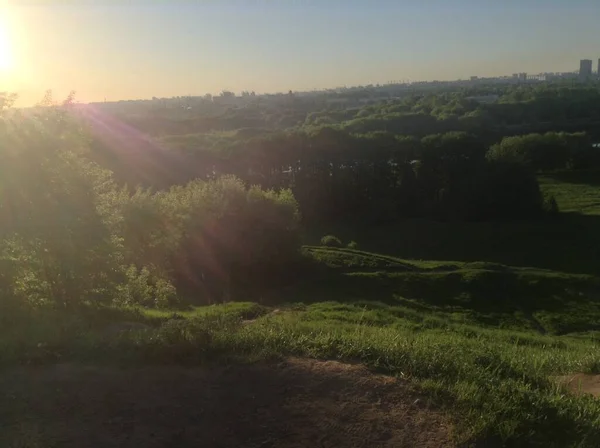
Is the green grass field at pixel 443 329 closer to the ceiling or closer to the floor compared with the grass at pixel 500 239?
closer to the ceiling

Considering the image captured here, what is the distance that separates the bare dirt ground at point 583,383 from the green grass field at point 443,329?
8.3 inches

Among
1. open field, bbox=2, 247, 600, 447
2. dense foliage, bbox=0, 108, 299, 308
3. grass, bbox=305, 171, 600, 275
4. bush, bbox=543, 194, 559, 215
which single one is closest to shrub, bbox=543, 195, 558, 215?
bush, bbox=543, 194, 559, 215

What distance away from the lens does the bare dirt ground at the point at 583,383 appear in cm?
673

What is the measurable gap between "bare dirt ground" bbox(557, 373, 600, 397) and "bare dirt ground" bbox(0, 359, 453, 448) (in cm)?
239

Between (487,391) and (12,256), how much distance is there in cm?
861

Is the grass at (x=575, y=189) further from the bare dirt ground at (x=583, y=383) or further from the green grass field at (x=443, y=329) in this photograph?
the bare dirt ground at (x=583, y=383)

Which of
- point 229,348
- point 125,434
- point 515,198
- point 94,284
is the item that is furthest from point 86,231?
point 515,198

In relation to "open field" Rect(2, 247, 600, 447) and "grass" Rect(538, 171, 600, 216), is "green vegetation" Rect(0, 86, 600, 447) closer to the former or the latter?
"open field" Rect(2, 247, 600, 447)

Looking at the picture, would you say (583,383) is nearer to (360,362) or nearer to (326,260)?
(360,362)

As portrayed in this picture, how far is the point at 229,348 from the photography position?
6891 millimetres

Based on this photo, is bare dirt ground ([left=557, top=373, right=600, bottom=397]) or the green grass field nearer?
the green grass field

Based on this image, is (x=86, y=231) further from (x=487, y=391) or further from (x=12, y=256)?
(x=487, y=391)

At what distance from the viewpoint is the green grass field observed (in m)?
5.45

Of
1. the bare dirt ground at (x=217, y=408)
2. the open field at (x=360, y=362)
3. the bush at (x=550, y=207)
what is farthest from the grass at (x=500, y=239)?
the bare dirt ground at (x=217, y=408)
